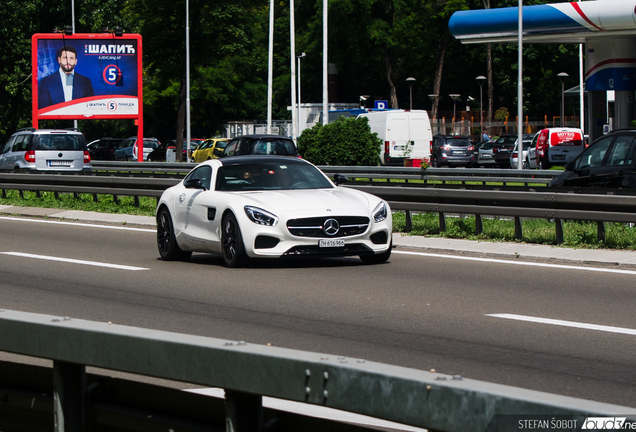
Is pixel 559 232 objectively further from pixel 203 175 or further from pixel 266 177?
pixel 203 175

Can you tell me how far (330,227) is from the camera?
1127 centimetres

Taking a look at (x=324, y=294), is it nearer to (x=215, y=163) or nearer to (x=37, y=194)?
(x=215, y=163)

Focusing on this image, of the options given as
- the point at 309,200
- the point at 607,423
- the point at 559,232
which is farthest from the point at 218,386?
the point at 559,232

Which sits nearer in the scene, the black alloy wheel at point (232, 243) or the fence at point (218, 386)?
the fence at point (218, 386)

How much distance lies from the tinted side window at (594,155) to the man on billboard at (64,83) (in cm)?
2647

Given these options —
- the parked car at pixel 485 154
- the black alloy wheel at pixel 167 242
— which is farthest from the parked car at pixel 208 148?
the black alloy wheel at pixel 167 242

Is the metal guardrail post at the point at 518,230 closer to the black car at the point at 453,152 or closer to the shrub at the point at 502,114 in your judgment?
the black car at the point at 453,152

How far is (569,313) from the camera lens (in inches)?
334

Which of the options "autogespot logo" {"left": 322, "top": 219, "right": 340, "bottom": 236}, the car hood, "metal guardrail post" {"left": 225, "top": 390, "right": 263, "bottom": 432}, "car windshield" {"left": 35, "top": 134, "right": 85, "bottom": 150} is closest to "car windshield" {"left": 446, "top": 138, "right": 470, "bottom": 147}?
"car windshield" {"left": 35, "top": 134, "right": 85, "bottom": 150}

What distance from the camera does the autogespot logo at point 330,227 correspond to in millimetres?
11258

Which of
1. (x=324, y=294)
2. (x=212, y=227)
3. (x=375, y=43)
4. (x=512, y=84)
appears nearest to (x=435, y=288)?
(x=324, y=294)

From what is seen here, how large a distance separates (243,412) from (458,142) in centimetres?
4773

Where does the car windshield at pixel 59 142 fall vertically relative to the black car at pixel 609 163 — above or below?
above

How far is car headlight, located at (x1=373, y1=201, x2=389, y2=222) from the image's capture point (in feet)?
38.4
